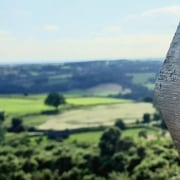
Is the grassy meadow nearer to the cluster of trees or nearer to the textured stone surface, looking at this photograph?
the cluster of trees

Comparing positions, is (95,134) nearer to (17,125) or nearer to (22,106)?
(17,125)

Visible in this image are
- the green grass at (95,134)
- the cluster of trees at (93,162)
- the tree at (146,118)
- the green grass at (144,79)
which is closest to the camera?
the cluster of trees at (93,162)

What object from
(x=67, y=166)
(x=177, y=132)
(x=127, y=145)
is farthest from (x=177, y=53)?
(x=127, y=145)

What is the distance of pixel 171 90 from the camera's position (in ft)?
32.9

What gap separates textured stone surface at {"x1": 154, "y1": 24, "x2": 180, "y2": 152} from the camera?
9.93m

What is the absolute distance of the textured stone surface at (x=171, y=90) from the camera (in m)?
9.93

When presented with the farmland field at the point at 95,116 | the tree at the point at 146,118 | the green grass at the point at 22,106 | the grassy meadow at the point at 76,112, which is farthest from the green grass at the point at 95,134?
the green grass at the point at 22,106

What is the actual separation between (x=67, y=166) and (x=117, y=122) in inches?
1645

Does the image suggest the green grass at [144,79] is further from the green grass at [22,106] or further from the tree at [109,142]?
the tree at [109,142]

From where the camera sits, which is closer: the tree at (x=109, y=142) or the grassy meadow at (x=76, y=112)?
the tree at (x=109, y=142)

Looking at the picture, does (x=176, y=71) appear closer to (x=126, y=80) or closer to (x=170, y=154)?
(x=170, y=154)

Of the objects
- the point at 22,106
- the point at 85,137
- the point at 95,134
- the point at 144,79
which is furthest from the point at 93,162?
the point at 144,79

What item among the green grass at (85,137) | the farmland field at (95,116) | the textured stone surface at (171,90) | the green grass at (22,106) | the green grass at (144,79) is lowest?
the green grass at (85,137)

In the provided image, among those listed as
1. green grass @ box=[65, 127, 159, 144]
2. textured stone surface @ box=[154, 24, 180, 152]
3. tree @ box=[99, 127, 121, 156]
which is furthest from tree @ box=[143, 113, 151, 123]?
textured stone surface @ box=[154, 24, 180, 152]
